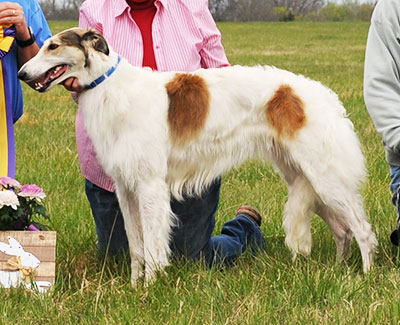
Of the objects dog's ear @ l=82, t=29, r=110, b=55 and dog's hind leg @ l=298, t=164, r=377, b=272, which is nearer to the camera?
dog's ear @ l=82, t=29, r=110, b=55

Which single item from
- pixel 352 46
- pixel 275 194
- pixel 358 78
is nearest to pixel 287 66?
pixel 358 78

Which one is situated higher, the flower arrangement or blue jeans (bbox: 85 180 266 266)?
the flower arrangement

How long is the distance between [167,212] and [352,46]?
23.6 meters

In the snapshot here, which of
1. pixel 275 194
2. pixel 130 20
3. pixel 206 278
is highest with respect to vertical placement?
pixel 130 20

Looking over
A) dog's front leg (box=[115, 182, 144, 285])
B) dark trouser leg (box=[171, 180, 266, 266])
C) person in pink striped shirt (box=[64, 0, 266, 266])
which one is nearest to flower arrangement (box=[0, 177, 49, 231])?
dog's front leg (box=[115, 182, 144, 285])

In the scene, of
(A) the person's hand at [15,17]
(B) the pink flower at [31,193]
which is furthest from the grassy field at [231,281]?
(A) the person's hand at [15,17]

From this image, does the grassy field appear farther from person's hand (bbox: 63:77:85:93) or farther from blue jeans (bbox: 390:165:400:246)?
person's hand (bbox: 63:77:85:93)

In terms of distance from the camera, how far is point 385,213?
5.64 meters

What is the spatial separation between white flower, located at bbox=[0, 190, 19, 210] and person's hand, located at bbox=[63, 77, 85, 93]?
67cm

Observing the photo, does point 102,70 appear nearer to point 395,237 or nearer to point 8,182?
point 8,182

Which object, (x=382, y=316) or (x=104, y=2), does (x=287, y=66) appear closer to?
(x=104, y=2)

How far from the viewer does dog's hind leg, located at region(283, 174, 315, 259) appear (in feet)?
16.5

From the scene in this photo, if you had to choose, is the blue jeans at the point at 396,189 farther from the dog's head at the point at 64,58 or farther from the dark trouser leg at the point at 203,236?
the dog's head at the point at 64,58

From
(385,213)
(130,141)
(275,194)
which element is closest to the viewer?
(130,141)
